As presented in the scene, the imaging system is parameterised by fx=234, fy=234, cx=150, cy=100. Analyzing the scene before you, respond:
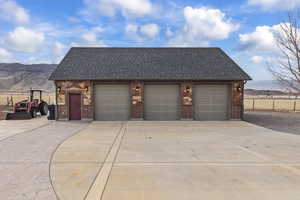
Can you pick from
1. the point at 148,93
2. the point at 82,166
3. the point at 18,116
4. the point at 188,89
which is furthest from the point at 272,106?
the point at 82,166

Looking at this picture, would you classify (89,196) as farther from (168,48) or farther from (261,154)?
(168,48)

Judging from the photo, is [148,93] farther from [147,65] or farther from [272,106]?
[272,106]

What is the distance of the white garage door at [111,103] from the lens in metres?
17.0

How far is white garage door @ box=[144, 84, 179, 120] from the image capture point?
17125mm

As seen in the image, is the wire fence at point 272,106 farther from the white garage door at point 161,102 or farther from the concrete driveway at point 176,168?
the concrete driveway at point 176,168

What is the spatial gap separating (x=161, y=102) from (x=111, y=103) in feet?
12.0

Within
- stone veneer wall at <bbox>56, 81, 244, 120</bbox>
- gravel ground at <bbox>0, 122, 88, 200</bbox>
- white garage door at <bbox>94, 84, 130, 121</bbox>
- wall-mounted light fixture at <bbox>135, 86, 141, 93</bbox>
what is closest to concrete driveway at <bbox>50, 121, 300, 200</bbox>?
gravel ground at <bbox>0, 122, 88, 200</bbox>

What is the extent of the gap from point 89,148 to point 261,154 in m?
6.05

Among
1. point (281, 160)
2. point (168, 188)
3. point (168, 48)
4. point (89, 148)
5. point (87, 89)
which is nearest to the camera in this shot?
point (168, 188)

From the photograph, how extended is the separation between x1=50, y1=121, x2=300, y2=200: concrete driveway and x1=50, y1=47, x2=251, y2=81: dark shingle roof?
7.28 meters

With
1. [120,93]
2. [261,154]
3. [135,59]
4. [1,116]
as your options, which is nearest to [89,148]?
[261,154]

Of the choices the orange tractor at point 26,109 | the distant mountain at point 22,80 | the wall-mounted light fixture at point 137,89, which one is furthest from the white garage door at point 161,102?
the distant mountain at point 22,80

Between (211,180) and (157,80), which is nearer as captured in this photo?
(211,180)

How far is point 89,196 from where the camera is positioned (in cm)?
467
